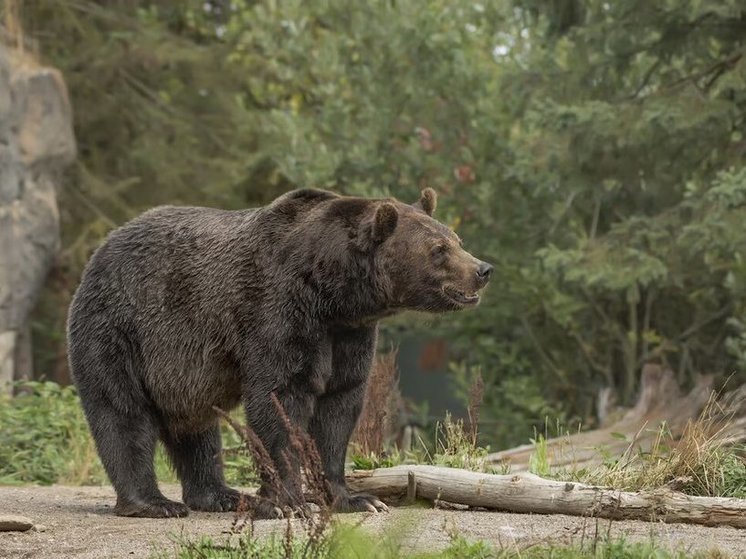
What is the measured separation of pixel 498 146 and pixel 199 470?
26.8ft

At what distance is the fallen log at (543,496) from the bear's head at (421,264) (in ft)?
3.08

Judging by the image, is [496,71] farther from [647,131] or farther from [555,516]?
[555,516]

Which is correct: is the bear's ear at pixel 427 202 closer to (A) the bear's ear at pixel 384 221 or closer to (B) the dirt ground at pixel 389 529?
(A) the bear's ear at pixel 384 221

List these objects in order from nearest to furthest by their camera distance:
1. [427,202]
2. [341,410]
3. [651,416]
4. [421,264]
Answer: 1. [421,264]
2. [341,410]
3. [427,202]
4. [651,416]

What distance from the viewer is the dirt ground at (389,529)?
20.1 feet

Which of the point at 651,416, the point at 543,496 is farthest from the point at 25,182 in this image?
the point at 543,496

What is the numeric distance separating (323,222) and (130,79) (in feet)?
46.9

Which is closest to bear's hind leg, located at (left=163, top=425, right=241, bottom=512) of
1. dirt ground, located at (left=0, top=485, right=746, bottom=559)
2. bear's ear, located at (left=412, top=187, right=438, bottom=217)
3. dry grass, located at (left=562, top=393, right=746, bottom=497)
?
dirt ground, located at (left=0, top=485, right=746, bottom=559)

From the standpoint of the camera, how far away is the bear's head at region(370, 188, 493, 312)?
711cm

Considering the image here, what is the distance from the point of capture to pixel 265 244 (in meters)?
7.34

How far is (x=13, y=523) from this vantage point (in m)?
6.91

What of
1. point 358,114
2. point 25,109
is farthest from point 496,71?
point 25,109

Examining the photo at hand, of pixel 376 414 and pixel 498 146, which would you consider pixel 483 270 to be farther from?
pixel 498 146

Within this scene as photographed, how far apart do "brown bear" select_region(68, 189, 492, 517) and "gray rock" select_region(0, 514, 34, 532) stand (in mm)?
767
